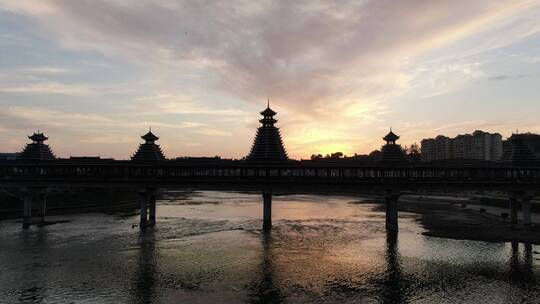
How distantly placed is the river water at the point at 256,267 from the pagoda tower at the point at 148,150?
47.5ft

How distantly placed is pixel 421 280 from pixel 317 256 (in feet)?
43.9

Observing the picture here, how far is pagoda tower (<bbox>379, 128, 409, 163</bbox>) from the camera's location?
254 ft

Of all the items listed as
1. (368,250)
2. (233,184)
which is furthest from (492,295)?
(233,184)

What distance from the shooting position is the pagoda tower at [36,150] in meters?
83.8

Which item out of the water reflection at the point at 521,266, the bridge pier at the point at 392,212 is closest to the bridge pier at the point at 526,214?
the water reflection at the point at 521,266

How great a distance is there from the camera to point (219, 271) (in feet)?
142

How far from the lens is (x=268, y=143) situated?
76.6 metres

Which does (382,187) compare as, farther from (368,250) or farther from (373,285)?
(373,285)

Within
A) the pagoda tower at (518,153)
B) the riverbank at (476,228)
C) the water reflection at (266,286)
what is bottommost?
the water reflection at (266,286)

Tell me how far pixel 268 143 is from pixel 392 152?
2320cm

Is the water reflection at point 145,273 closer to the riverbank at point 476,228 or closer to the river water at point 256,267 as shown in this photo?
the river water at point 256,267

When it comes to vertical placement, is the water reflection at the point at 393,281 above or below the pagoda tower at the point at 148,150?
below

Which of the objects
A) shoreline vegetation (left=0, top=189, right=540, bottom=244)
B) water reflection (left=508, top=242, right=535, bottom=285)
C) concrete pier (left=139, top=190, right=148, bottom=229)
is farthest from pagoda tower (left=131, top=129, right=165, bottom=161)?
water reflection (left=508, top=242, right=535, bottom=285)

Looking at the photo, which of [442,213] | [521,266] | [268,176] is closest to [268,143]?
[268,176]
